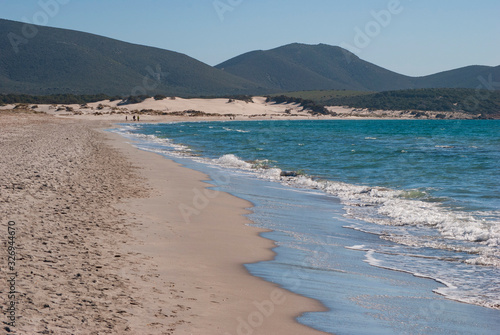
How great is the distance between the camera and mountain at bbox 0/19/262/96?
142m

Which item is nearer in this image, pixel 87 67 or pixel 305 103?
pixel 305 103

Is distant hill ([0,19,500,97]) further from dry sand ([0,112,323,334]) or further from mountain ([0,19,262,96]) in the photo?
dry sand ([0,112,323,334])

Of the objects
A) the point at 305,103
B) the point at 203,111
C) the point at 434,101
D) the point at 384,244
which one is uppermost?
the point at 434,101

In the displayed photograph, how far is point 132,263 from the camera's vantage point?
694 centimetres

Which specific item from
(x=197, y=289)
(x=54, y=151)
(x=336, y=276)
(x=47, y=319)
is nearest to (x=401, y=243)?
(x=336, y=276)

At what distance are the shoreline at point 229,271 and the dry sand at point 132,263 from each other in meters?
0.02

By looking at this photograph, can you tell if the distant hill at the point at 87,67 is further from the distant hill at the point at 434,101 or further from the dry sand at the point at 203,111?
the distant hill at the point at 434,101

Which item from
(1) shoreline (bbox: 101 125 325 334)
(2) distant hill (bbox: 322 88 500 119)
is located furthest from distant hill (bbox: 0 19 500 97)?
(1) shoreline (bbox: 101 125 325 334)

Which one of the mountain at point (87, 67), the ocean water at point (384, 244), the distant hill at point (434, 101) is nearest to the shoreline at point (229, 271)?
the ocean water at point (384, 244)

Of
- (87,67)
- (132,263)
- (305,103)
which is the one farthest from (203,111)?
(132,263)

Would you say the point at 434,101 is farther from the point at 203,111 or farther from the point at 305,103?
the point at 203,111

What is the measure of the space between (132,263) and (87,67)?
155 metres

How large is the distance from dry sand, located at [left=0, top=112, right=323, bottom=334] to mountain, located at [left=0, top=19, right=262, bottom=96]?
13067 cm

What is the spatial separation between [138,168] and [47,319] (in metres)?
14.5
